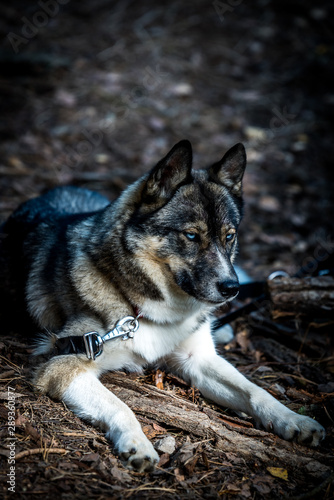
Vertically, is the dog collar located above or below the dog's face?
below

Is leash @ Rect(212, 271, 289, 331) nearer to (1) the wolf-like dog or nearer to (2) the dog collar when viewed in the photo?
(1) the wolf-like dog

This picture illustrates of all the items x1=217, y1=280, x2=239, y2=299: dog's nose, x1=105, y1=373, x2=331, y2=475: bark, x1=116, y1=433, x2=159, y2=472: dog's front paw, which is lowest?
x1=105, y1=373, x2=331, y2=475: bark

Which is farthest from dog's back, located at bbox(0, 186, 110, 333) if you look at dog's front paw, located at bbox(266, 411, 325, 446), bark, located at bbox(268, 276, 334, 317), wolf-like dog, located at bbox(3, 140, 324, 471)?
dog's front paw, located at bbox(266, 411, 325, 446)

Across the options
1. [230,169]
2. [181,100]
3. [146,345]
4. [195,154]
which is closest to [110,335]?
[146,345]

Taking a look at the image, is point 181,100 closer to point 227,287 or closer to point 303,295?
point 303,295

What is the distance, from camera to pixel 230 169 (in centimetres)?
336

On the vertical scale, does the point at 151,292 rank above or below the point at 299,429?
above

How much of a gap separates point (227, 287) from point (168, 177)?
89 centimetres

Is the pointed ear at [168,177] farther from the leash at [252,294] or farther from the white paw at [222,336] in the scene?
the white paw at [222,336]

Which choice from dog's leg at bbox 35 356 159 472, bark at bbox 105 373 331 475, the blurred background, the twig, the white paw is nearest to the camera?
the twig

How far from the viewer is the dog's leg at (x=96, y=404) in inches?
91.2

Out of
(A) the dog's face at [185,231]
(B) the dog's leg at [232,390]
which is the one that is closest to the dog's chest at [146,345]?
(B) the dog's leg at [232,390]

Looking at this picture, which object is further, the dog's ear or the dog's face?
the dog's ear

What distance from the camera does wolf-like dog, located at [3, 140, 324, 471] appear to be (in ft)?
9.09
